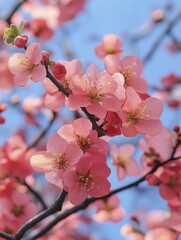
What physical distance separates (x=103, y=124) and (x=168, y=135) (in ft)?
2.21

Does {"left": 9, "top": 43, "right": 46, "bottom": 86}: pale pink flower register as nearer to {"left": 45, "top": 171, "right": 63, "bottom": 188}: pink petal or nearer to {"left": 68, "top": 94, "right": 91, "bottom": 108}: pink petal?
{"left": 68, "top": 94, "right": 91, "bottom": 108}: pink petal

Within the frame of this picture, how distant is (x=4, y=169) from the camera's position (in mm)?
2379

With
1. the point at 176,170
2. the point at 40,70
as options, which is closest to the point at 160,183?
the point at 176,170

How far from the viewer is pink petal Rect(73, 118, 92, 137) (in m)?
1.47

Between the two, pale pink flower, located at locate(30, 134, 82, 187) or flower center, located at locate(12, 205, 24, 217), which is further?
flower center, located at locate(12, 205, 24, 217)

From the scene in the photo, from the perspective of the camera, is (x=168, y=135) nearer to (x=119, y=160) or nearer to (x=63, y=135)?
(x=119, y=160)

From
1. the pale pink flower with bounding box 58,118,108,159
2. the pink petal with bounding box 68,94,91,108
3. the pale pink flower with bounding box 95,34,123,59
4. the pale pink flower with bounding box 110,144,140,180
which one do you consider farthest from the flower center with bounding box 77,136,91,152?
the pale pink flower with bounding box 95,34,123,59

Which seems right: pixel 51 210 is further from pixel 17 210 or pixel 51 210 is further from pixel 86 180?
pixel 17 210

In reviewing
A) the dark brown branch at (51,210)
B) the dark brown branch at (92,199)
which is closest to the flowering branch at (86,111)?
the dark brown branch at (51,210)

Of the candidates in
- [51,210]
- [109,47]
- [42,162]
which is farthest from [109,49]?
[51,210]

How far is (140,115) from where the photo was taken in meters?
1.64

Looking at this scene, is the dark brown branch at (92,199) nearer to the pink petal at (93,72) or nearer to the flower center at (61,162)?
the flower center at (61,162)

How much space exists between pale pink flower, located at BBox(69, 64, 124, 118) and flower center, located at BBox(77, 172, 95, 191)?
0.22 metres

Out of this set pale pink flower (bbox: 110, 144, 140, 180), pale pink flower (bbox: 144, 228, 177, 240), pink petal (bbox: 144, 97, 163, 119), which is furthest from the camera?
pale pink flower (bbox: 144, 228, 177, 240)
